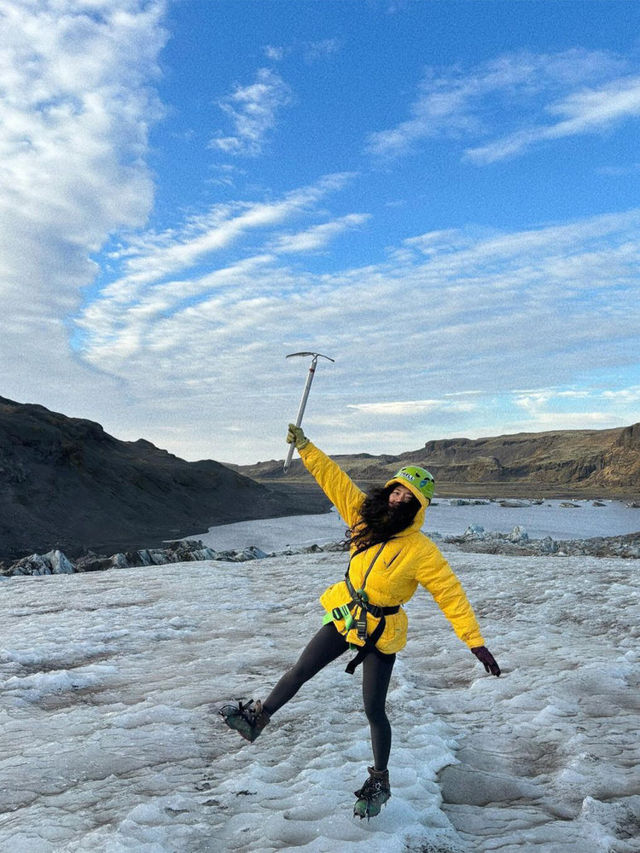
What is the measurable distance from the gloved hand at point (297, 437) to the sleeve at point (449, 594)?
4.32ft

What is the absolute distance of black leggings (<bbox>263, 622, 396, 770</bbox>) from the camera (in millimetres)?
3814

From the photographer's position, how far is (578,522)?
50.5 m

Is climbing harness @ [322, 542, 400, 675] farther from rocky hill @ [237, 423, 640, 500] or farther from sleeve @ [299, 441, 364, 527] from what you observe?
rocky hill @ [237, 423, 640, 500]

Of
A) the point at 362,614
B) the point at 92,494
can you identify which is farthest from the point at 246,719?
the point at 92,494

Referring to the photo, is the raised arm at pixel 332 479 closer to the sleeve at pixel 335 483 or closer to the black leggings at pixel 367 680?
the sleeve at pixel 335 483

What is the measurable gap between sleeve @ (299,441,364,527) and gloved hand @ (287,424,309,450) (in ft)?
0.13

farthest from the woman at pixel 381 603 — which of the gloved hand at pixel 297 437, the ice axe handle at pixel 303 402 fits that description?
the ice axe handle at pixel 303 402

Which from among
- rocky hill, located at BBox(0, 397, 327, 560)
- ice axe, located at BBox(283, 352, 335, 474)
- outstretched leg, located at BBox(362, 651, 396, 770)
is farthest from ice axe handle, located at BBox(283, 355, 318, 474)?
rocky hill, located at BBox(0, 397, 327, 560)

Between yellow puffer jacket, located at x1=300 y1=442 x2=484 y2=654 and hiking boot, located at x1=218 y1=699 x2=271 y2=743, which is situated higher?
yellow puffer jacket, located at x1=300 y1=442 x2=484 y2=654

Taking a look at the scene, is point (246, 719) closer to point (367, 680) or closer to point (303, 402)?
point (367, 680)

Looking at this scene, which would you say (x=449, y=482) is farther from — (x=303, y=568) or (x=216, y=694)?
(x=216, y=694)

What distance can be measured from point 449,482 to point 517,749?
152 metres

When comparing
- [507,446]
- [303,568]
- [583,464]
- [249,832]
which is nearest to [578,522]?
[303,568]

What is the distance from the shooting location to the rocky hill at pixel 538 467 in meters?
121
